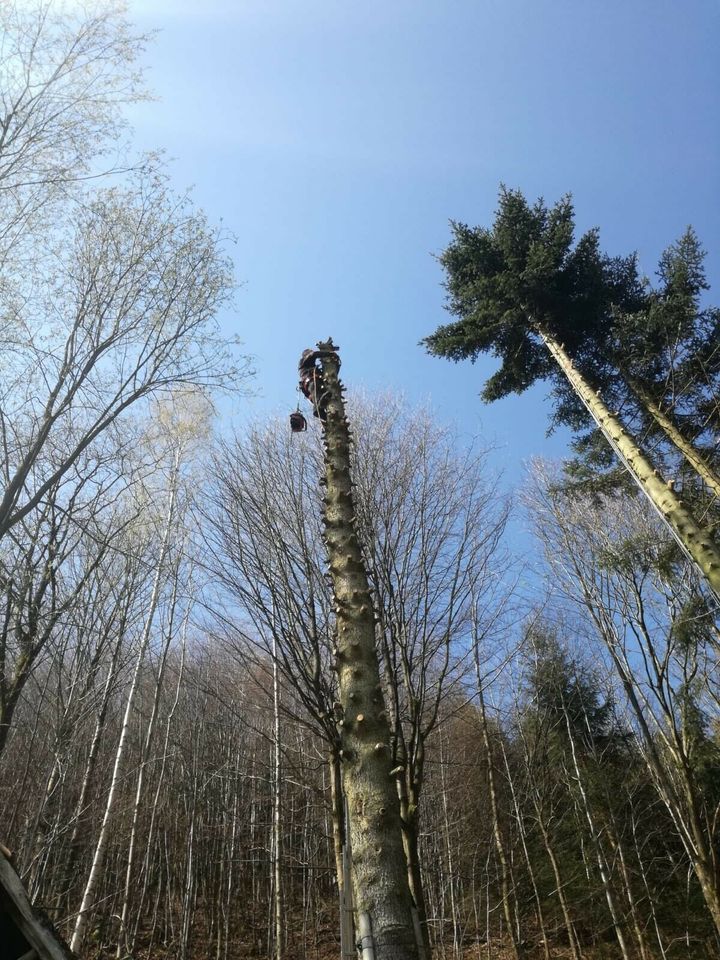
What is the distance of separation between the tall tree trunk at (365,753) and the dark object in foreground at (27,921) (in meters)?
1.34

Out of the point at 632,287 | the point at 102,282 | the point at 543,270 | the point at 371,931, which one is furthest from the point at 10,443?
the point at 632,287

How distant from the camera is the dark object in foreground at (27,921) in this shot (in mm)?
2479

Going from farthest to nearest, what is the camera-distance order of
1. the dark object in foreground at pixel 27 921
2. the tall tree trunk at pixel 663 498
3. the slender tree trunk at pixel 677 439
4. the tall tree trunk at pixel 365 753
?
the slender tree trunk at pixel 677 439, the tall tree trunk at pixel 663 498, the dark object in foreground at pixel 27 921, the tall tree trunk at pixel 365 753

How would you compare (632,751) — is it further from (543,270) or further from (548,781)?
(543,270)

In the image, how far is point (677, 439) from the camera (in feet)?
24.2

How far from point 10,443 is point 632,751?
44.0ft

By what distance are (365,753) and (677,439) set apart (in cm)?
640

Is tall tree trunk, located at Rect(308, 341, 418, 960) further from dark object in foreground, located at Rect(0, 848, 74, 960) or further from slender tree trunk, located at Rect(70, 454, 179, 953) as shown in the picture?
slender tree trunk, located at Rect(70, 454, 179, 953)

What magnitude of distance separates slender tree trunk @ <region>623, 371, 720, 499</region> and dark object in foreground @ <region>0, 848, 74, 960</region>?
6698 millimetres

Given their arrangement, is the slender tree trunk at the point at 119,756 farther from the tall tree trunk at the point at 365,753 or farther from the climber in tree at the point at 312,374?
the tall tree trunk at the point at 365,753

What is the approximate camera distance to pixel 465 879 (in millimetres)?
12938

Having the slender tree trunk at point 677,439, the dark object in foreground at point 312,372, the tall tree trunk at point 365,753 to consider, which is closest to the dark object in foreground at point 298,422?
the dark object in foreground at point 312,372

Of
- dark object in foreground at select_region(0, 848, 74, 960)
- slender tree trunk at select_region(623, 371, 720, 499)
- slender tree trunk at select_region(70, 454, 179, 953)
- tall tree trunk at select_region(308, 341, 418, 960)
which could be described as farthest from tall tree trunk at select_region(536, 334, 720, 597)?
slender tree trunk at select_region(70, 454, 179, 953)

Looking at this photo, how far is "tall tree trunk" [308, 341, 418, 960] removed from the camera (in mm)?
2369
